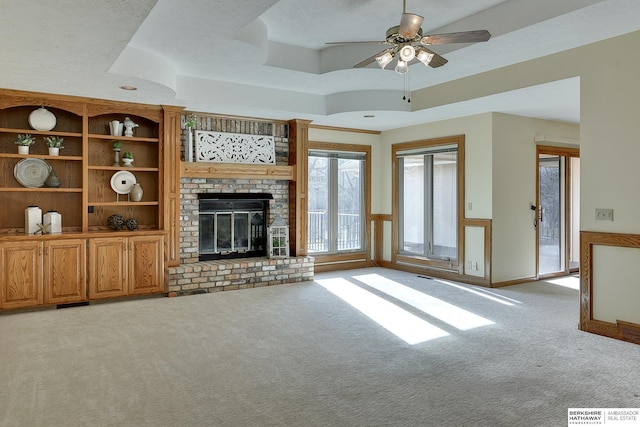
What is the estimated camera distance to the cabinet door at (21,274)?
4949 mm

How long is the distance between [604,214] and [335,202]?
4386 mm

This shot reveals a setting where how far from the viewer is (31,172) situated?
542cm

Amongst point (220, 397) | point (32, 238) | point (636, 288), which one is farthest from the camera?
point (32, 238)

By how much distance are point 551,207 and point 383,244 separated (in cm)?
289

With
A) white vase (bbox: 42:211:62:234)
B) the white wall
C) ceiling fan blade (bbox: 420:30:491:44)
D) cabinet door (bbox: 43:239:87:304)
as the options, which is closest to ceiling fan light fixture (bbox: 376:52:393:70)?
ceiling fan blade (bbox: 420:30:491:44)

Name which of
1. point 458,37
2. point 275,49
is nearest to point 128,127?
point 275,49

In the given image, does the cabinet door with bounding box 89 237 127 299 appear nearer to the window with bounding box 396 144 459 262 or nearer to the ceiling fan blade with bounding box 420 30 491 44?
the ceiling fan blade with bounding box 420 30 491 44

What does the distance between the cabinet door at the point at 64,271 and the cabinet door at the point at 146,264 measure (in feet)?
1.81

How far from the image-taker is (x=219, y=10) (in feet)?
11.4

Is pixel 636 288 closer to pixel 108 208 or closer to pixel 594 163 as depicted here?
pixel 594 163

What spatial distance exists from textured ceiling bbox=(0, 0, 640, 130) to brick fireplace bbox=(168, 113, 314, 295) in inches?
24.4

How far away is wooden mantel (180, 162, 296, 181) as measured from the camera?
6.21m

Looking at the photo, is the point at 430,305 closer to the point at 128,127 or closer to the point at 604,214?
the point at 604,214

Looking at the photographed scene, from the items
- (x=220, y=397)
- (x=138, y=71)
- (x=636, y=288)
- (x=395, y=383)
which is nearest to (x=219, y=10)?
(x=138, y=71)
